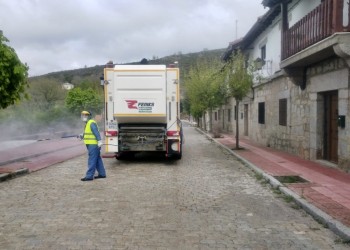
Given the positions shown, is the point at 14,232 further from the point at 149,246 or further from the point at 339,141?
the point at 339,141

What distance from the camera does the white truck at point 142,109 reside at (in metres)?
12.3

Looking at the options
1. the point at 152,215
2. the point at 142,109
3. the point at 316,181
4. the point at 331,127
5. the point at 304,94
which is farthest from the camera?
the point at 304,94

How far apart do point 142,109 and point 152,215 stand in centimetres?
624

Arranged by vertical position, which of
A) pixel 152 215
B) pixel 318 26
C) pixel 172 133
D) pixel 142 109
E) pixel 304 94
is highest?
pixel 318 26

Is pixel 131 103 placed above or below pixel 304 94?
below

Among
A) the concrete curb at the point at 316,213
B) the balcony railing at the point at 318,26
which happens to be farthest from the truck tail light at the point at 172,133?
the balcony railing at the point at 318,26

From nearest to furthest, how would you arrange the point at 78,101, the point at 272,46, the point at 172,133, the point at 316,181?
the point at 316,181
the point at 172,133
the point at 272,46
the point at 78,101

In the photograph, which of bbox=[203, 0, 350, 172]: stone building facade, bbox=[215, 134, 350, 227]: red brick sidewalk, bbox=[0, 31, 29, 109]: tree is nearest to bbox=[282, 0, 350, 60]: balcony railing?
bbox=[203, 0, 350, 172]: stone building facade

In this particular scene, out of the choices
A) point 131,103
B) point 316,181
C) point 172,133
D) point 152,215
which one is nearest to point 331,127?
point 316,181

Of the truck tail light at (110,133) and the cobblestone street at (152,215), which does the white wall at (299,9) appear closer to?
the cobblestone street at (152,215)

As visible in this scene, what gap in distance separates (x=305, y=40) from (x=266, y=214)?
6200 mm

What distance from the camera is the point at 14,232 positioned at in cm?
548

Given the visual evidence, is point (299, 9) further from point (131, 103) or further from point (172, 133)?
point (131, 103)

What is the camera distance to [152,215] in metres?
6.35
